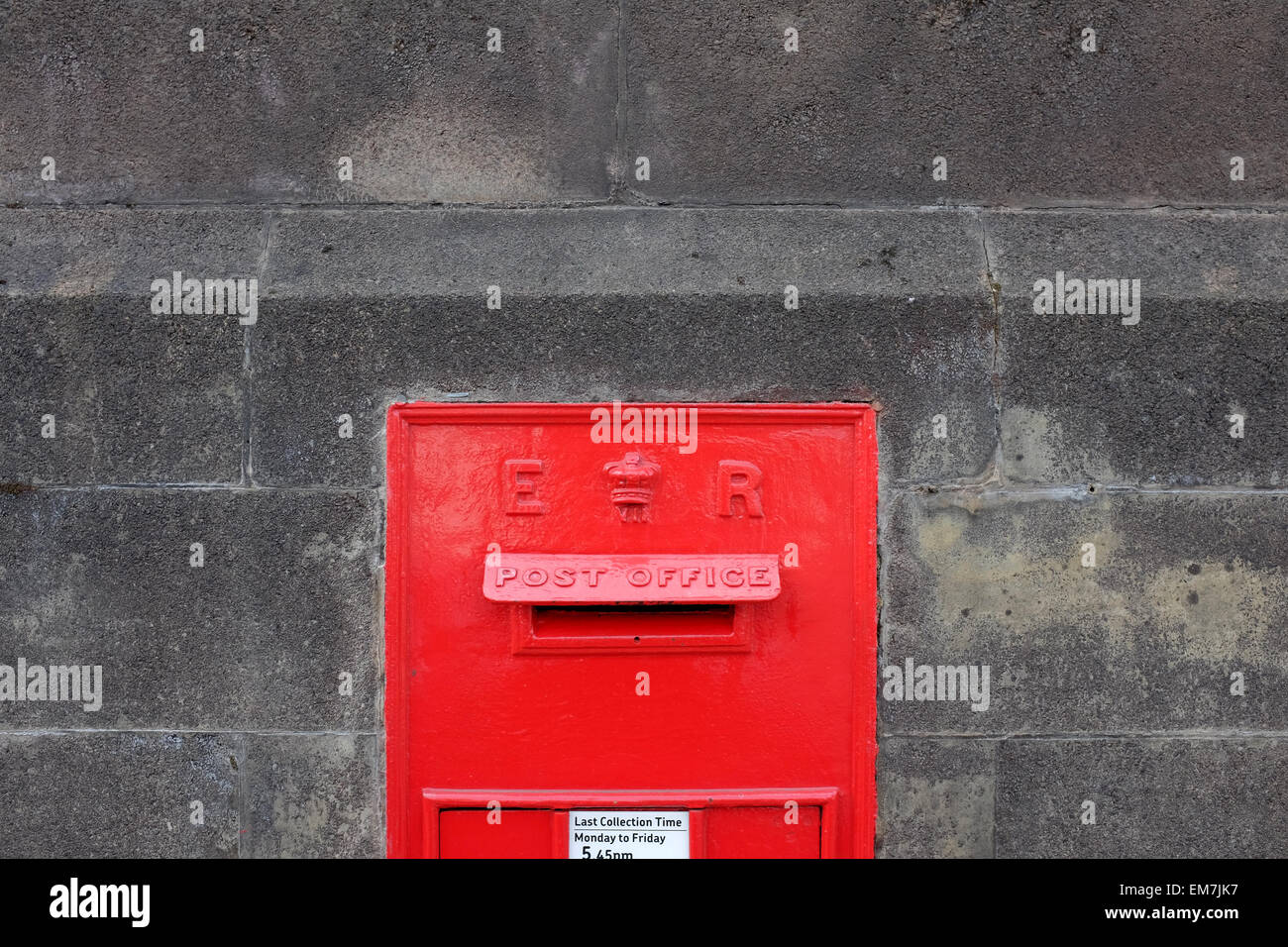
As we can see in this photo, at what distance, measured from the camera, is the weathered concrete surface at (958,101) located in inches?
94.9

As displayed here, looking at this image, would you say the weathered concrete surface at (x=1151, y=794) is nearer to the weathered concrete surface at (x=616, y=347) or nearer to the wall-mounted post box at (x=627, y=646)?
the wall-mounted post box at (x=627, y=646)

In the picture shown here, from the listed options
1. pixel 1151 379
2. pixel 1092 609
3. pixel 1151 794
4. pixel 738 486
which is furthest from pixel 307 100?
pixel 1151 794

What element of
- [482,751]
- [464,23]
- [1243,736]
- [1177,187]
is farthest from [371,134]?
[1243,736]

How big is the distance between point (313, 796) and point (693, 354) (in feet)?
5.47

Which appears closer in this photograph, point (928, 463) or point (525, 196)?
point (928, 463)

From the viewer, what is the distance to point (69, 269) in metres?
2.35

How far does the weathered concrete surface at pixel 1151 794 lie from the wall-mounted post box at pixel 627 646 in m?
0.48

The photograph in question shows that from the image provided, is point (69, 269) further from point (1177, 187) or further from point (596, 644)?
point (1177, 187)

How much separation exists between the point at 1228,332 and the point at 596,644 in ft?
6.44

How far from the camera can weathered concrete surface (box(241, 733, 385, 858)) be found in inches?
92.0

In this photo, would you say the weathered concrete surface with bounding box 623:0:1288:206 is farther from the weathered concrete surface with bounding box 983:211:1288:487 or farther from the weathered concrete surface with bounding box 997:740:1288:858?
the weathered concrete surface with bounding box 997:740:1288:858

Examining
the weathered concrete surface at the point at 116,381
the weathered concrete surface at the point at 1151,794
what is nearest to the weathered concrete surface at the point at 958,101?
the weathered concrete surface at the point at 116,381

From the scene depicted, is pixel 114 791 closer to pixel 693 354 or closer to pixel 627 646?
pixel 627 646

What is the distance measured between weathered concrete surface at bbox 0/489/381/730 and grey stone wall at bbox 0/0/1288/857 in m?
0.01
